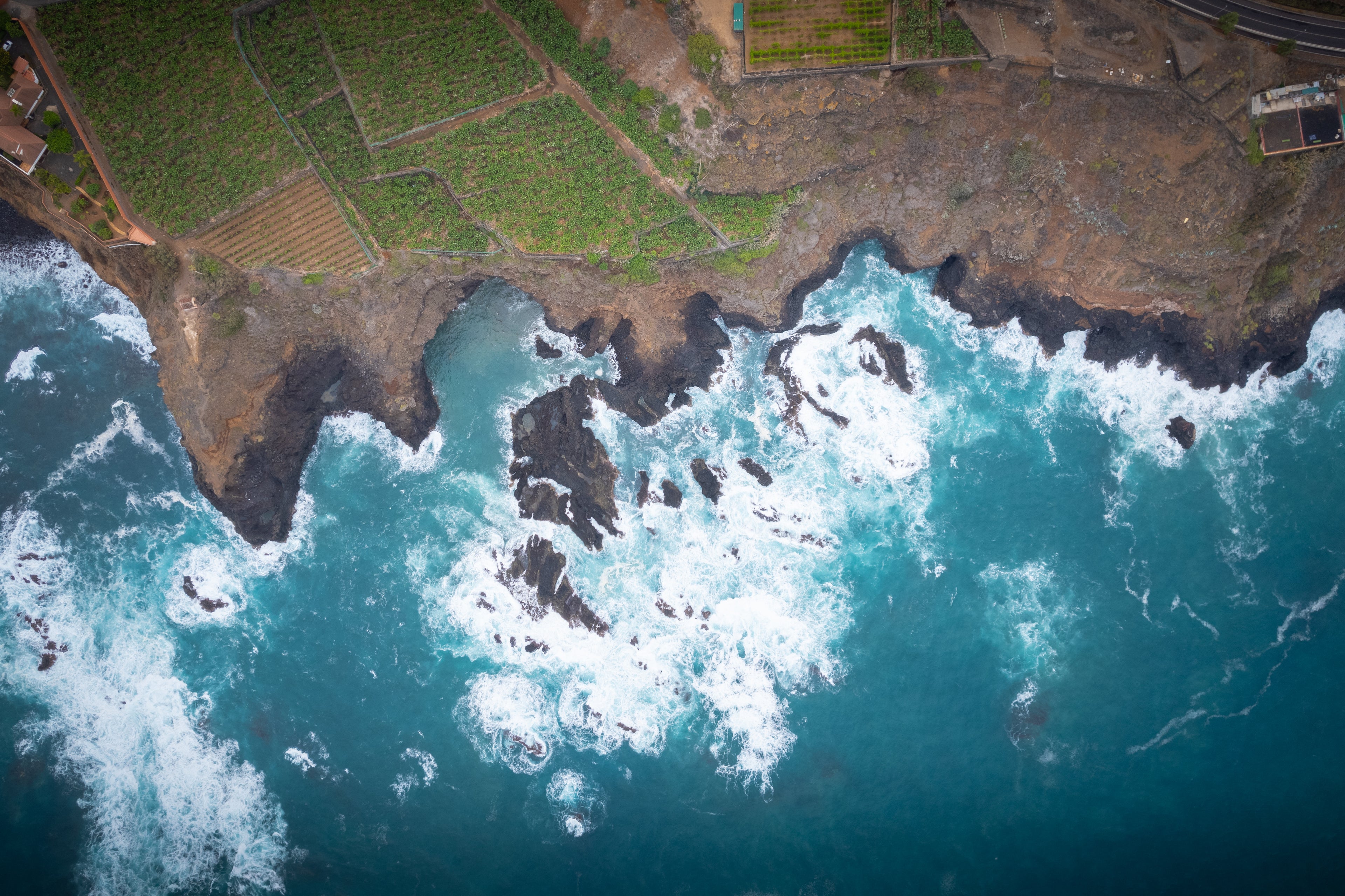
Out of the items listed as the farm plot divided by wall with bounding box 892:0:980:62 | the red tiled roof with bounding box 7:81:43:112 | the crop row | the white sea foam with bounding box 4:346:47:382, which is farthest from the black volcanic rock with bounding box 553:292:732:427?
the white sea foam with bounding box 4:346:47:382

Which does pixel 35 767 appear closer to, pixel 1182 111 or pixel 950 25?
pixel 950 25

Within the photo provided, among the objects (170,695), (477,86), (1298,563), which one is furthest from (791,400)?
(170,695)

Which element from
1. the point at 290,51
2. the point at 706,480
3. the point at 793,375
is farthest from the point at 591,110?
the point at 706,480

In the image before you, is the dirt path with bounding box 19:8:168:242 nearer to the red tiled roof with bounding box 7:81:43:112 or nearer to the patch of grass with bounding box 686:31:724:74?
the red tiled roof with bounding box 7:81:43:112

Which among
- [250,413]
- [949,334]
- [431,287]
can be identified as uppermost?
[949,334]

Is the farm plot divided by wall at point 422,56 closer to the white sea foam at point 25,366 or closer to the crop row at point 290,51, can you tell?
the crop row at point 290,51

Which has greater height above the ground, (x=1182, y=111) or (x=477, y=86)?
(x=1182, y=111)
